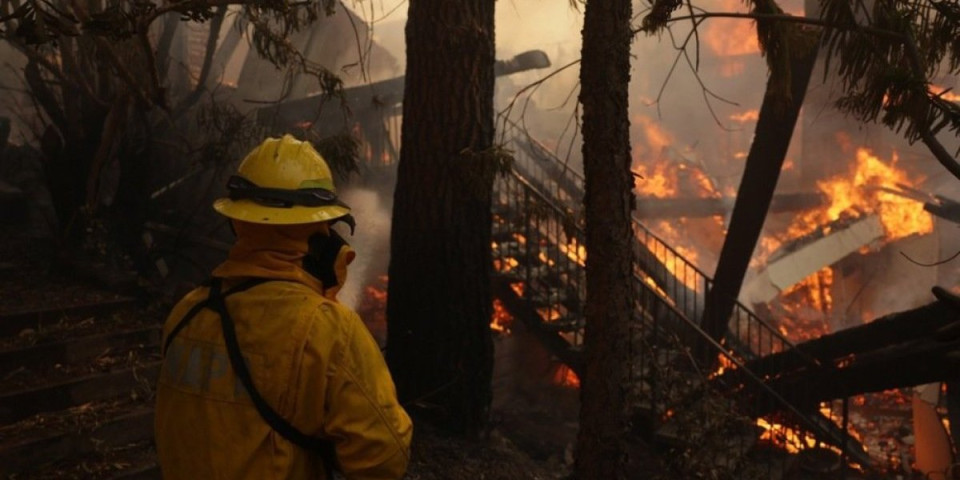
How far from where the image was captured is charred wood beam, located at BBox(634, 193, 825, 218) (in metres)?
16.2

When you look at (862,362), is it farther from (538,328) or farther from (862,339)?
(538,328)

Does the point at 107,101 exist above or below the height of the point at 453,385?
above

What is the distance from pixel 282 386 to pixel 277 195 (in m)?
0.65

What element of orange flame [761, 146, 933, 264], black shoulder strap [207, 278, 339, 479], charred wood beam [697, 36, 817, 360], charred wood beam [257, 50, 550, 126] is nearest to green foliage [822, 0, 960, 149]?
charred wood beam [697, 36, 817, 360]

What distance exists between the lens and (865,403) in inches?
435

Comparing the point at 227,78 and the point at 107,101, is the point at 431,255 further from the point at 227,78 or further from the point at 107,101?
the point at 227,78

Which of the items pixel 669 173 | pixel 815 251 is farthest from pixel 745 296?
pixel 669 173

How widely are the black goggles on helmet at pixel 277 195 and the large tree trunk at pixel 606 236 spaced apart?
177 cm

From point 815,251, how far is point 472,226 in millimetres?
11186

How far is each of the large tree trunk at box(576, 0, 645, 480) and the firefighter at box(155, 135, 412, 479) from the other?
173 cm

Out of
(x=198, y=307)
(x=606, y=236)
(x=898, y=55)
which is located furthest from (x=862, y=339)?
(x=198, y=307)

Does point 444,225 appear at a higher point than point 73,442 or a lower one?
higher

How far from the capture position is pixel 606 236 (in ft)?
12.1

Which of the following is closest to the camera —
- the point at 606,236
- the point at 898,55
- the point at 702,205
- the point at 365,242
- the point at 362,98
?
the point at 606,236
